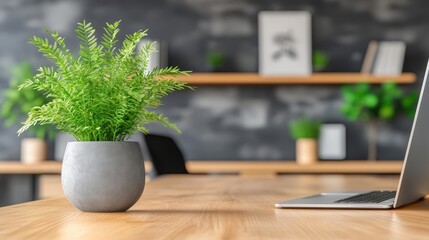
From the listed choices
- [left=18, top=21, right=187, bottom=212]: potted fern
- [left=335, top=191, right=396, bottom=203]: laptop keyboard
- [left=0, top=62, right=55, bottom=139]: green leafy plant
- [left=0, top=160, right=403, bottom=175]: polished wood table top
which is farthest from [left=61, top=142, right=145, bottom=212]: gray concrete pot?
[left=0, top=62, right=55, bottom=139]: green leafy plant

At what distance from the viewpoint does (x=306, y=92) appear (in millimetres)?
4016

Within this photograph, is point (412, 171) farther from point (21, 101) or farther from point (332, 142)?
point (21, 101)

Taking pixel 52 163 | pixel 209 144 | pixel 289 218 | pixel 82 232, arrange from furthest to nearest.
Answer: pixel 209 144 → pixel 52 163 → pixel 289 218 → pixel 82 232

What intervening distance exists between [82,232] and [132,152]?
0.21 metres

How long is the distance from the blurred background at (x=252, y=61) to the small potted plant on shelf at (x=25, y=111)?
0.11 metres

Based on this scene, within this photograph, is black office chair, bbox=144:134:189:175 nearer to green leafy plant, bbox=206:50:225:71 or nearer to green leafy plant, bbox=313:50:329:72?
green leafy plant, bbox=206:50:225:71

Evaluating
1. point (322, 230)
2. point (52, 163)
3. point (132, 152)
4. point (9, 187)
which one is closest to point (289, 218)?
point (322, 230)

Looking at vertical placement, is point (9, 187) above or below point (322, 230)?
below

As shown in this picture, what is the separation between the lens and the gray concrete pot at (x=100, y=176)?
839mm

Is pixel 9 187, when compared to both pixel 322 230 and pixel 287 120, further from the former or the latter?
pixel 322 230

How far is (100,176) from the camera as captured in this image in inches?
33.0

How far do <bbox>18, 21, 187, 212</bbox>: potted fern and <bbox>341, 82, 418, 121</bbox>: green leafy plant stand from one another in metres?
3.04

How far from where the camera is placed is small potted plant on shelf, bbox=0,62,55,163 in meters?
3.90

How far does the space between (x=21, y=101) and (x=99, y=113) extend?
331 centimetres
